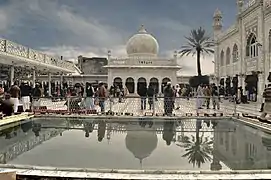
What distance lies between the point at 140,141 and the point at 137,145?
56 cm

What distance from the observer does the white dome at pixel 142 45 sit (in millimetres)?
38406

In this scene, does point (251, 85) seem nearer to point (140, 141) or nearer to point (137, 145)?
point (140, 141)

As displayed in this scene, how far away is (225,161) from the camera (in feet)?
18.5

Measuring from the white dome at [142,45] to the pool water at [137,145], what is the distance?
1089 inches

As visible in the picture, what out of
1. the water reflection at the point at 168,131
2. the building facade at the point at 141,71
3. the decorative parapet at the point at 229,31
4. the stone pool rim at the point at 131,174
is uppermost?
the decorative parapet at the point at 229,31

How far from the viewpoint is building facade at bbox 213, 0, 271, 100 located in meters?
20.4

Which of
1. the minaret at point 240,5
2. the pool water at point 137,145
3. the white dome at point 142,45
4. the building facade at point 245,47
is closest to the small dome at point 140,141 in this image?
the pool water at point 137,145

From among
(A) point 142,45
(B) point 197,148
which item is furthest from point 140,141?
(A) point 142,45

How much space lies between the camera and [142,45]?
38375 millimetres

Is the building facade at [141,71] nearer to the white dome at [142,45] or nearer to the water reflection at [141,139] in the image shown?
the white dome at [142,45]


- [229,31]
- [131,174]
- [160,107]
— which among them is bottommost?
[131,174]

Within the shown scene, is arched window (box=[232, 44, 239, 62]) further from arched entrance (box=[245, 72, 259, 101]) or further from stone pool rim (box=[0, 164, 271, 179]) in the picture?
stone pool rim (box=[0, 164, 271, 179])

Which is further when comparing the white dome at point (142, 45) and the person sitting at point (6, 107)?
the white dome at point (142, 45)

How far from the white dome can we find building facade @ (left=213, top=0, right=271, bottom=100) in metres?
8.08
